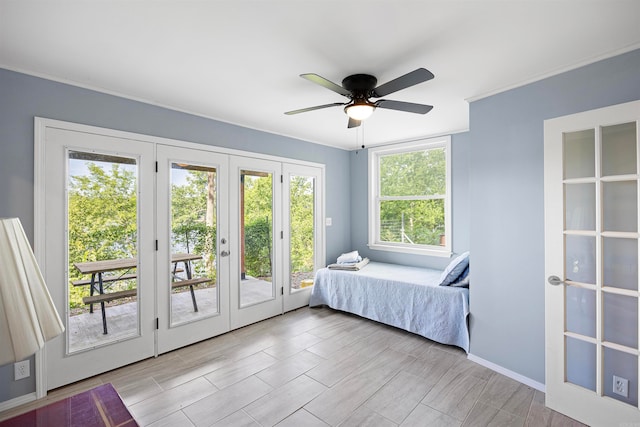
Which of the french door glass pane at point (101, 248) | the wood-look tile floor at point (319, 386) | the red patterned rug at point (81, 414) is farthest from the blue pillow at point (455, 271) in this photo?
the french door glass pane at point (101, 248)

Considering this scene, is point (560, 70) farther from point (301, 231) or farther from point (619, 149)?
point (301, 231)

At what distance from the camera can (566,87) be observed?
7.36 ft

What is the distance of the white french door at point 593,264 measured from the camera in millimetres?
1891

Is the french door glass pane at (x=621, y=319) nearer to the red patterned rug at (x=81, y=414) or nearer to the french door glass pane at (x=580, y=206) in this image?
the french door glass pane at (x=580, y=206)

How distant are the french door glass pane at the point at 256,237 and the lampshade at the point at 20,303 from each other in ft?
9.06

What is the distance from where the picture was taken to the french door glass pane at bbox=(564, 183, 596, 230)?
2.03 m

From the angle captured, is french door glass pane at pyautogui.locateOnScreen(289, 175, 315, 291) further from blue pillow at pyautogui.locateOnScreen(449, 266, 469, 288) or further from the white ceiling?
blue pillow at pyautogui.locateOnScreen(449, 266, 469, 288)

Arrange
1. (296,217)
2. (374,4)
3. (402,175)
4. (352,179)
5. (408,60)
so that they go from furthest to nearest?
(352,179) < (402,175) < (296,217) < (408,60) < (374,4)

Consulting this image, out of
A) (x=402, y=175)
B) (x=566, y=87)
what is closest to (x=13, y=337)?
(x=566, y=87)

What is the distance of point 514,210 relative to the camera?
2541mm

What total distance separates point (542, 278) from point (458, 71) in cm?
175

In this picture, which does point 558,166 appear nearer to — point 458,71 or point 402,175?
point 458,71

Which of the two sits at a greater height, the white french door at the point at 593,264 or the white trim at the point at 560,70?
the white trim at the point at 560,70

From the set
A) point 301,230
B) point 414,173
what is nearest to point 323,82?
point 301,230
